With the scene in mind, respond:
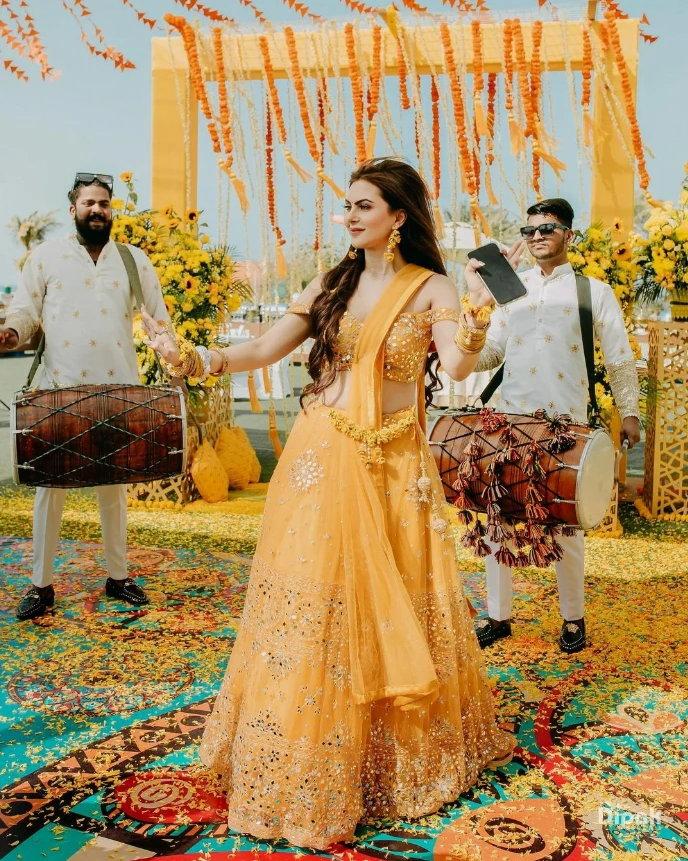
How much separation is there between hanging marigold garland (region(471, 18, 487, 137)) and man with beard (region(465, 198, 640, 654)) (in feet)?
8.44

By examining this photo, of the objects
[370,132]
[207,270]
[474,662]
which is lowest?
[474,662]

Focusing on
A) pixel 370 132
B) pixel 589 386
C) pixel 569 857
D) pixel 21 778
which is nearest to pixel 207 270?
pixel 370 132

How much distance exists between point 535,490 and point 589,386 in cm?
93

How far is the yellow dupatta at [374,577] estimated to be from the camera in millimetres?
2309

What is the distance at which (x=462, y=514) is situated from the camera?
10.6 ft

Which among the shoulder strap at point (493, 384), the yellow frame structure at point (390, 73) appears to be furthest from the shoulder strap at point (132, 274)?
the yellow frame structure at point (390, 73)

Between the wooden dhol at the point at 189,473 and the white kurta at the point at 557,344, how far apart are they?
3.15 metres

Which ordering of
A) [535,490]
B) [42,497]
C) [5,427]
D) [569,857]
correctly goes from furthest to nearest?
[5,427]
[42,497]
[535,490]
[569,857]

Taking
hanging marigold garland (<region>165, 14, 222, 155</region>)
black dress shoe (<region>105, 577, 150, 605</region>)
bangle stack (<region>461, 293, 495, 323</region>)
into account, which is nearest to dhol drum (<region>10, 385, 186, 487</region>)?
black dress shoe (<region>105, 577, 150, 605</region>)

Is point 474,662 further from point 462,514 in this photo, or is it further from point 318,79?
point 318,79

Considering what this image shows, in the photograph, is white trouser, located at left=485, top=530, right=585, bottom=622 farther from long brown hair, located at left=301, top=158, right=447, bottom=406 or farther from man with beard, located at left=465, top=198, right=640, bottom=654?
long brown hair, located at left=301, top=158, right=447, bottom=406

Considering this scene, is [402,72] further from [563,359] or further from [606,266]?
[563,359]

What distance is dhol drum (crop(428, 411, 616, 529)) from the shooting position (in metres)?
3.01

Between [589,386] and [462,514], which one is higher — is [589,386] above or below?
above
